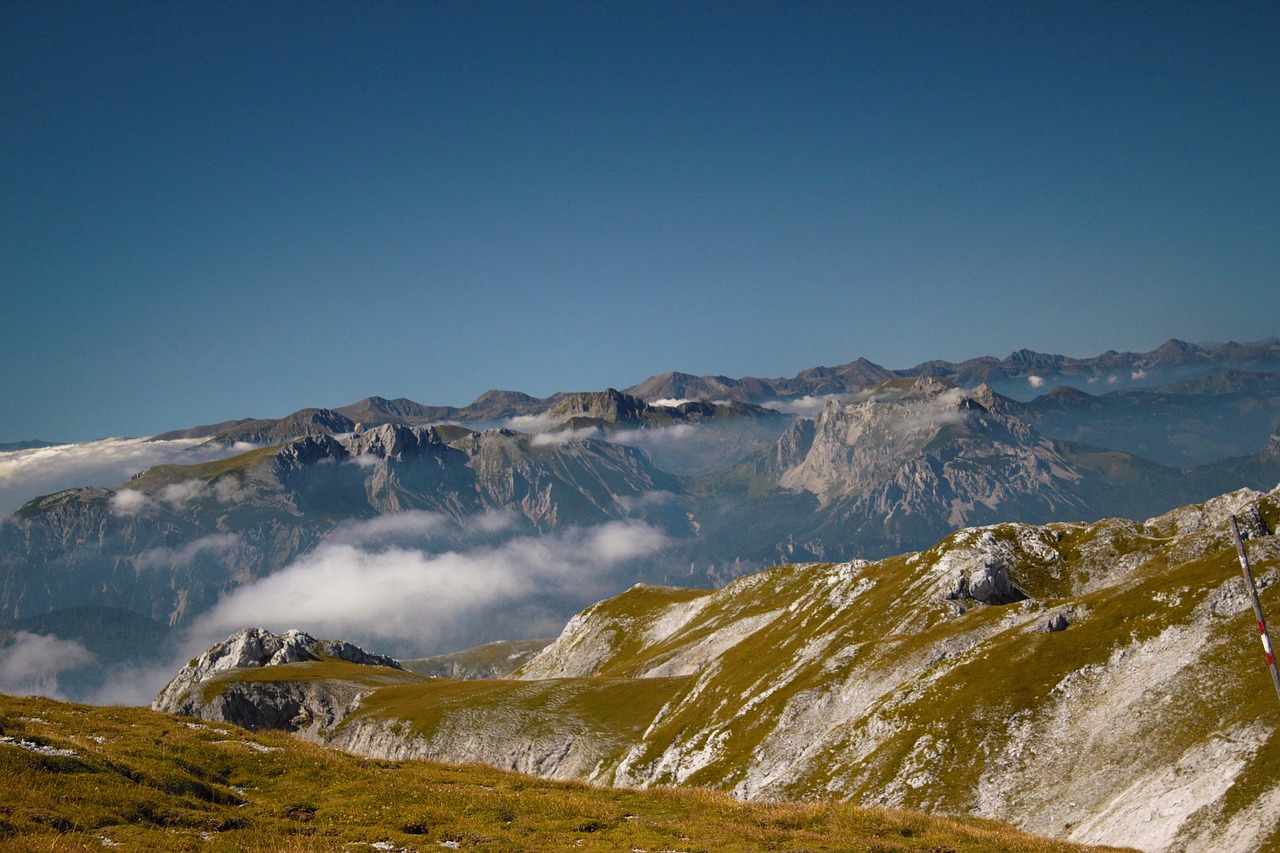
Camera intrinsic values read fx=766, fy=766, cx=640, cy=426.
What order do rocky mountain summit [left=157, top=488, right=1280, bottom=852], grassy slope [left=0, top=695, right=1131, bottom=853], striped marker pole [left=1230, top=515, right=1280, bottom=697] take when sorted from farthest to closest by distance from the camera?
rocky mountain summit [left=157, top=488, right=1280, bottom=852] → striped marker pole [left=1230, top=515, right=1280, bottom=697] → grassy slope [left=0, top=695, right=1131, bottom=853]

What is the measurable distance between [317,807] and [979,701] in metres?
57.1

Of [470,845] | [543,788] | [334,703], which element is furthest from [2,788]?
[334,703]

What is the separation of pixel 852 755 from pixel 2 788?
67404 millimetres

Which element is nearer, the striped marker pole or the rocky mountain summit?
the striped marker pole

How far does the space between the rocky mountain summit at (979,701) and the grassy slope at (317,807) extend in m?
22.6

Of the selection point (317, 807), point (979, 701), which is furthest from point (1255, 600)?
point (317, 807)

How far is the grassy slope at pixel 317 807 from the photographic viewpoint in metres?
23.7

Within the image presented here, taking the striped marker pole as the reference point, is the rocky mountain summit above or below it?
below

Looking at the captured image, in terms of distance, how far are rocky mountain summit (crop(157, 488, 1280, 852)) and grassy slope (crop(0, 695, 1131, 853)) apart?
22.6 meters

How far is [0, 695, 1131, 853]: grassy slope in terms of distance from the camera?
2372cm

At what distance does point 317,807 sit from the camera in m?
30.0

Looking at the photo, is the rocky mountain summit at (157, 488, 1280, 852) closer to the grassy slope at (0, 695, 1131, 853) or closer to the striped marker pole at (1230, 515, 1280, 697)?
the striped marker pole at (1230, 515, 1280, 697)

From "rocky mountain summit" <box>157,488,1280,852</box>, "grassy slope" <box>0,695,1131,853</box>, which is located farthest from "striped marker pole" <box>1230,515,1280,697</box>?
"grassy slope" <box>0,695,1131,853</box>

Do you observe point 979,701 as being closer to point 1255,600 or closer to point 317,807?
point 1255,600
